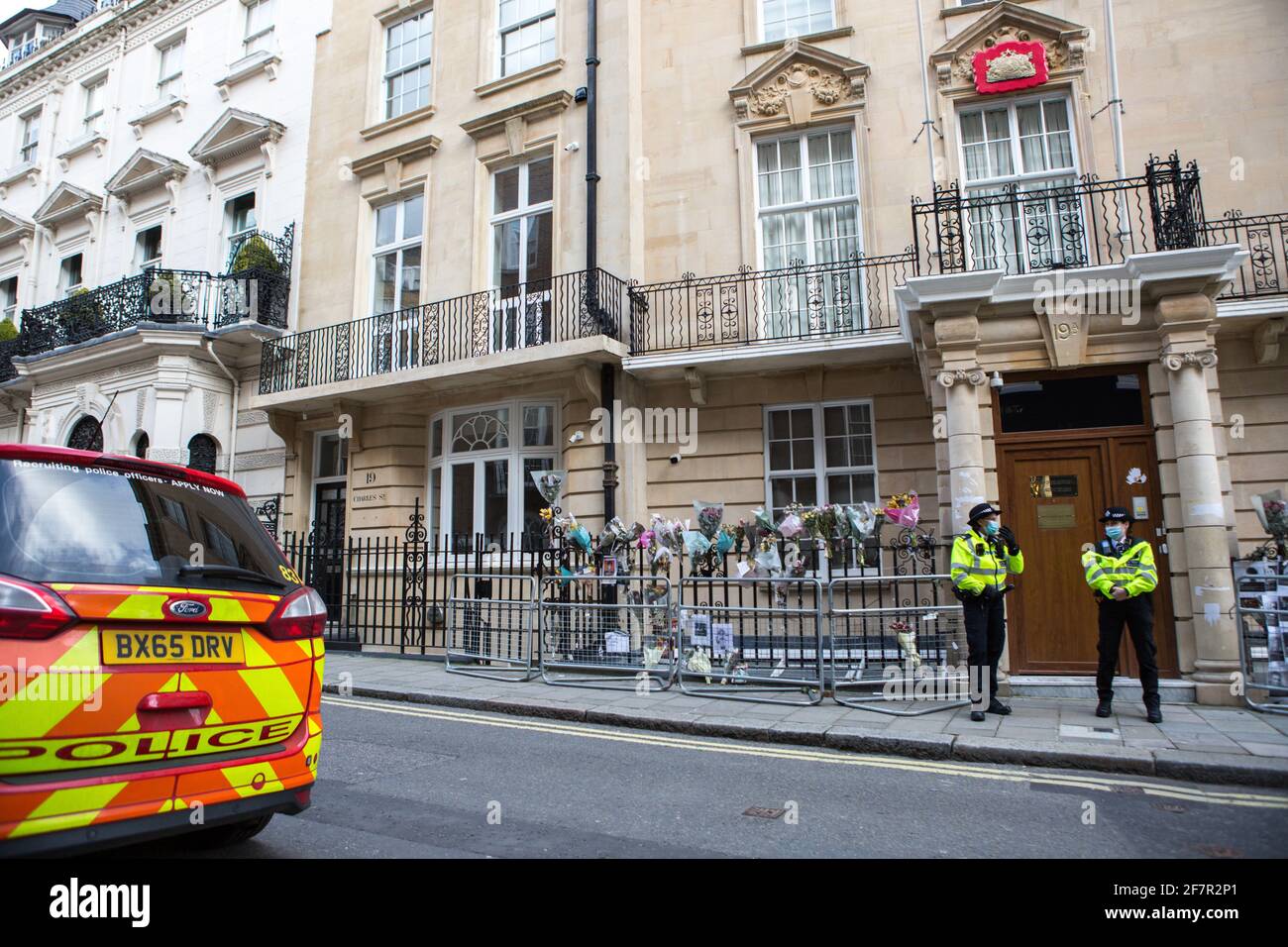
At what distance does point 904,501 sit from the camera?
9398 mm

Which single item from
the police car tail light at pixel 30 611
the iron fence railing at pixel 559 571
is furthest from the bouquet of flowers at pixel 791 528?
the police car tail light at pixel 30 611

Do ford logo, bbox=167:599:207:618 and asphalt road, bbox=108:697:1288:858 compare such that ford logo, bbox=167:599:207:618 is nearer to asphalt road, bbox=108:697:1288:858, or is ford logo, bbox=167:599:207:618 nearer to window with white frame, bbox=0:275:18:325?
asphalt road, bbox=108:697:1288:858

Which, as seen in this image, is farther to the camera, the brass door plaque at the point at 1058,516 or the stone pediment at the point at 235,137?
the stone pediment at the point at 235,137

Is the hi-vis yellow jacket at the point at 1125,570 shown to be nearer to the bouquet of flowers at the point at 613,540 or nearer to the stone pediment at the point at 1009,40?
the bouquet of flowers at the point at 613,540

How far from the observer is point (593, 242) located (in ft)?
41.9

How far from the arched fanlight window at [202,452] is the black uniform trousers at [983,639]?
1445 cm

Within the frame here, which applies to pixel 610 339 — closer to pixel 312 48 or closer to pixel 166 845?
pixel 166 845

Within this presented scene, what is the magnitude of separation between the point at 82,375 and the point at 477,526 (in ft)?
34.6

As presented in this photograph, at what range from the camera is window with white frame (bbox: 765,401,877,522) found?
1137 cm

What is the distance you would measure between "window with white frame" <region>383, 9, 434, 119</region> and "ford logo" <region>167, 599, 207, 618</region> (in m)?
14.7

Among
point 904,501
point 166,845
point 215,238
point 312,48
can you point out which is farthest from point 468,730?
point 312,48

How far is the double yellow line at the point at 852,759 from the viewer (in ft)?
17.0

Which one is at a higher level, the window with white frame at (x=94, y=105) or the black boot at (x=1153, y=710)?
the window with white frame at (x=94, y=105)

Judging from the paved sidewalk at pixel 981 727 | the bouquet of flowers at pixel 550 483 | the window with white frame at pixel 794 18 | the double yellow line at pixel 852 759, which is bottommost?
the double yellow line at pixel 852 759
